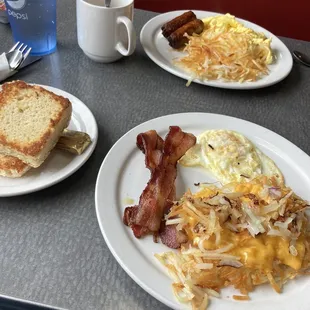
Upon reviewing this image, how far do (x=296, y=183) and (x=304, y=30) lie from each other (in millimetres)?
1965

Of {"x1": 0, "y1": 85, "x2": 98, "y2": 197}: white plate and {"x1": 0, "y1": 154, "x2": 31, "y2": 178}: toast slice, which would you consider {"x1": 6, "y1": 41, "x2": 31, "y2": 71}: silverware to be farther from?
{"x1": 0, "y1": 154, "x2": 31, "y2": 178}: toast slice

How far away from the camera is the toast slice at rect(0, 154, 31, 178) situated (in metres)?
1.04

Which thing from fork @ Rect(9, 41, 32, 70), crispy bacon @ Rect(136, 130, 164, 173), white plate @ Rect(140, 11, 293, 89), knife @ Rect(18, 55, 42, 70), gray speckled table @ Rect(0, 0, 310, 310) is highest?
crispy bacon @ Rect(136, 130, 164, 173)

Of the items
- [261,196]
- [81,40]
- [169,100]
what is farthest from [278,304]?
[81,40]

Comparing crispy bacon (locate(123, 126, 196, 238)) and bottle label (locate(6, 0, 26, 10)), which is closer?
crispy bacon (locate(123, 126, 196, 238))

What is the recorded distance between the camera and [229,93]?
1.54 m

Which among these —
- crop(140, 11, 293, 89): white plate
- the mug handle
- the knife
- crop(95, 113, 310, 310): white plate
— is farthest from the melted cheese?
the knife

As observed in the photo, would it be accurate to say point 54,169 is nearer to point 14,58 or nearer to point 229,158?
point 229,158

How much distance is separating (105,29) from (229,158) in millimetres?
656

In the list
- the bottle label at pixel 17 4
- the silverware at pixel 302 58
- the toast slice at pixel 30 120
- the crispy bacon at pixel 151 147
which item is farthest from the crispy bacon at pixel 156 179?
the silverware at pixel 302 58

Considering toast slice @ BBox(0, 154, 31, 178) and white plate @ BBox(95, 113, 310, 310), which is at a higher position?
toast slice @ BBox(0, 154, 31, 178)

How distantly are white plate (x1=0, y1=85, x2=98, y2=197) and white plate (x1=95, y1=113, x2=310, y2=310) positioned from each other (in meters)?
0.07

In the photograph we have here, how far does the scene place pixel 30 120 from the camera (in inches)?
45.8

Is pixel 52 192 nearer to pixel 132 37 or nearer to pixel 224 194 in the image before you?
pixel 224 194
